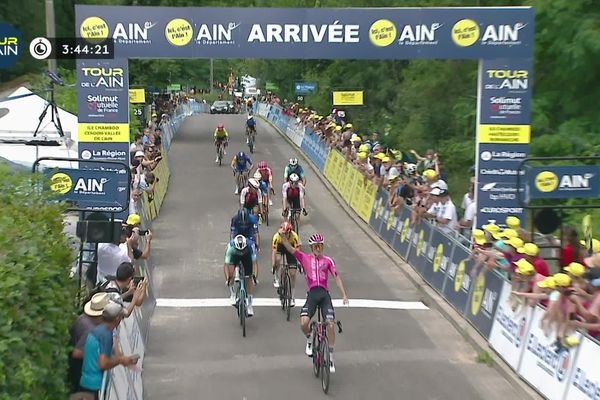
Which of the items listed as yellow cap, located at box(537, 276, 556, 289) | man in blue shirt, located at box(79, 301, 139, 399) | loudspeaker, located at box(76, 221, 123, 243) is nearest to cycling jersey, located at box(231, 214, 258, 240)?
loudspeaker, located at box(76, 221, 123, 243)

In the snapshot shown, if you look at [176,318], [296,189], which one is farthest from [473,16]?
[176,318]

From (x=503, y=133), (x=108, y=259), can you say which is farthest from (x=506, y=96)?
(x=108, y=259)

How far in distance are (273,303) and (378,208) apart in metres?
7.60

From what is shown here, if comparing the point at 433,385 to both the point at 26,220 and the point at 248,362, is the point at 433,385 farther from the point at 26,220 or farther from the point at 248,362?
the point at 26,220

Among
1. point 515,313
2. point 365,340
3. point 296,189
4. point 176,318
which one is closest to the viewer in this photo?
point 515,313

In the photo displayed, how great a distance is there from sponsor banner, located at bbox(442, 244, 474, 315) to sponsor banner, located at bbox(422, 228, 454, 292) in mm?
244

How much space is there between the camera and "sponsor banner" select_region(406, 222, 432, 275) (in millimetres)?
17438

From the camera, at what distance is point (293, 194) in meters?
20.2

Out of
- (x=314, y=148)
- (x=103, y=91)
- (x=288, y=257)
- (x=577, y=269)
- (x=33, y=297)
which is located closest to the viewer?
(x=33, y=297)

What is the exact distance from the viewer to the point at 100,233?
9.36 meters

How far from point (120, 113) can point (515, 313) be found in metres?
8.94

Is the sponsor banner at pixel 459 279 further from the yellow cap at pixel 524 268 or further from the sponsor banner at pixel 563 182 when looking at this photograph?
the yellow cap at pixel 524 268

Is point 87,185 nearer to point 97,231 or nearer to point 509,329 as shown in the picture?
point 97,231

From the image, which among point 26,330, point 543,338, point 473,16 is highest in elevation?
point 473,16
